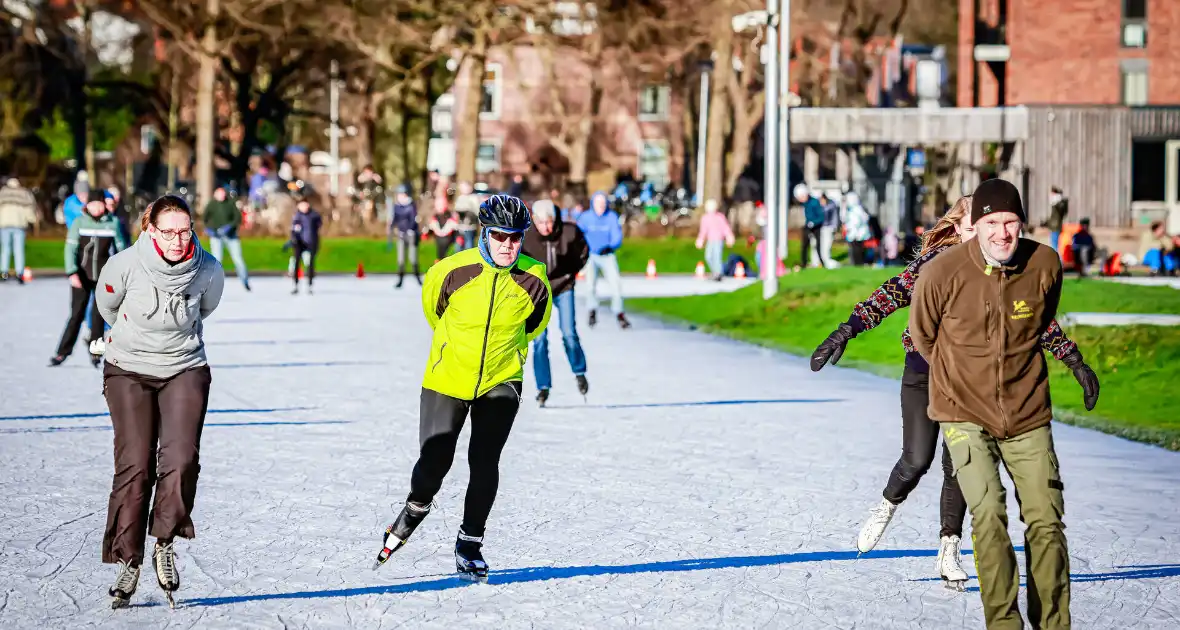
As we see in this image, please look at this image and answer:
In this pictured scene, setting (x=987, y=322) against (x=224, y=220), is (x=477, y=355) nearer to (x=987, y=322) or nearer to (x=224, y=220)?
(x=987, y=322)

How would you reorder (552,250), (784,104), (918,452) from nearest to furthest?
(918,452)
(552,250)
(784,104)

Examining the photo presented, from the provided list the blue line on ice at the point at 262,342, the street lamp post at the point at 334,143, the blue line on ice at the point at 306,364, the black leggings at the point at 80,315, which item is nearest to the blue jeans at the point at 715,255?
the blue line on ice at the point at 262,342

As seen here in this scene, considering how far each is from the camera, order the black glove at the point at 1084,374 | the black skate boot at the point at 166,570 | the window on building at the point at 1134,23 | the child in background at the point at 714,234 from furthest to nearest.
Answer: the window on building at the point at 1134,23 → the child in background at the point at 714,234 → the black skate boot at the point at 166,570 → the black glove at the point at 1084,374

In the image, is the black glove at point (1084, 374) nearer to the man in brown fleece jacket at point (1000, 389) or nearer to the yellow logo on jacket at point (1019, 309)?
the man in brown fleece jacket at point (1000, 389)

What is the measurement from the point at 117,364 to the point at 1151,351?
13.1 m

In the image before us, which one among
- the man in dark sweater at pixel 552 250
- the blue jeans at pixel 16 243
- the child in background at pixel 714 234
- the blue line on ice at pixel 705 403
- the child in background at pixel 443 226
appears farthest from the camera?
the child in background at pixel 714 234

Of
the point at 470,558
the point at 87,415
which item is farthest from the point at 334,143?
the point at 470,558

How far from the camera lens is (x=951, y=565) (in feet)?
26.3

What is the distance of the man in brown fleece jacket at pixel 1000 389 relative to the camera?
6.56 meters

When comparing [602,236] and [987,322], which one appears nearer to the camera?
[987,322]

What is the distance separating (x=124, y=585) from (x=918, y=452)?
10.2 feet

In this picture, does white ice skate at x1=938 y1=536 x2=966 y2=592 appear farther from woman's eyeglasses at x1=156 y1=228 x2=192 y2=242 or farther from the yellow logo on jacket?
woman's eyeglasses at x1=156 y1=228 x2=192 y2=242

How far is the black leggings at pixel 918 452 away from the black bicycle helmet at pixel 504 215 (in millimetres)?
1625

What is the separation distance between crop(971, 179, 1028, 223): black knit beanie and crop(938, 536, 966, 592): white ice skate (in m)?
1.79
